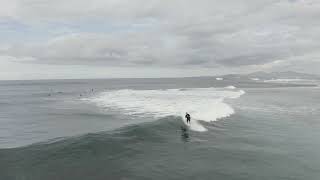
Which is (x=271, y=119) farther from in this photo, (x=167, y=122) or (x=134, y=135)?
(x=134, y=135)

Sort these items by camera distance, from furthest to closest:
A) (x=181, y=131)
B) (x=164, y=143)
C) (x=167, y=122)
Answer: (x=167, y=122)
(x=181, y=131)
(x=164, y=143)

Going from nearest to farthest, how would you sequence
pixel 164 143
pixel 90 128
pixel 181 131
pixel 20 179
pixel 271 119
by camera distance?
pixel 20 179
pixel 164 143
pixel 181 131
pixel 90 128
pixel 271 119

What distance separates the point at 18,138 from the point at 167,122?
14727 mm

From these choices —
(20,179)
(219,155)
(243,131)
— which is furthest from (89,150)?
(243,131)

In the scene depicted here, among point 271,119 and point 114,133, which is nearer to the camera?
point 114,133

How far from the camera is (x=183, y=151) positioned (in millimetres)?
24125

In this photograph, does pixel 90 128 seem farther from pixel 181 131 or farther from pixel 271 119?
pixel 271 119

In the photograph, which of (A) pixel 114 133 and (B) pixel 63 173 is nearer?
(B) pixel 63 173

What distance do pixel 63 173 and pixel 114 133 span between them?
29.9ft

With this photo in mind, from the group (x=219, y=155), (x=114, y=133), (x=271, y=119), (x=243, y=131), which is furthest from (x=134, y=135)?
(x=271, y=119)

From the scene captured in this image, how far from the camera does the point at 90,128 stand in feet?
117

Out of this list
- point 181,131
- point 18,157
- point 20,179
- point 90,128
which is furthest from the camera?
point 90,128

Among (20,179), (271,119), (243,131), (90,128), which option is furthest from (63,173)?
(271,119)

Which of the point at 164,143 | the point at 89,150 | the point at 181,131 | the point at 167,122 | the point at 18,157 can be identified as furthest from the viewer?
the point at 167,122
